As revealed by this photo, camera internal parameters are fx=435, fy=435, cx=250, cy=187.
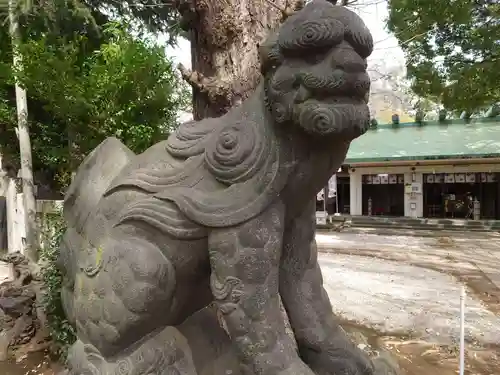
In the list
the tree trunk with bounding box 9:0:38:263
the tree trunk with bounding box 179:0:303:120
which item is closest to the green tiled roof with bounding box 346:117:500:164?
the tree trunk with bounding box 9:0:38:263

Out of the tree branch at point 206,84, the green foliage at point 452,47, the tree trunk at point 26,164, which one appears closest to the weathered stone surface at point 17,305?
the tree trunk at point 26,164

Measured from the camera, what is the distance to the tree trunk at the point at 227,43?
105 inches

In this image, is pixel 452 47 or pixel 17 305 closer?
pixel 17 305

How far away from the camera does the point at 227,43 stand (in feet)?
9.02

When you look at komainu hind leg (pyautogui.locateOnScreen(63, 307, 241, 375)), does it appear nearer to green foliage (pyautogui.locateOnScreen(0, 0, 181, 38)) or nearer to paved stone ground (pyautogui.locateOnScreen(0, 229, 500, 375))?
paved stone ground (pyautogui.locateOnScreen(0, 229, 500, 375))

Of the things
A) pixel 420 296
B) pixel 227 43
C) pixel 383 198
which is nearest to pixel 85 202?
pixel 227 43

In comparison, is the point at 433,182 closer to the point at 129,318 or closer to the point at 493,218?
the point at 493,218

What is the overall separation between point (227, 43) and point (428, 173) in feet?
47.0

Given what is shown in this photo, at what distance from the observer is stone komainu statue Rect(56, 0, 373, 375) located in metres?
1.14

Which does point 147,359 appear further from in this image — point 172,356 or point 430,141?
point 430,141

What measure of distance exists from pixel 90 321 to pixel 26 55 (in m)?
4.07

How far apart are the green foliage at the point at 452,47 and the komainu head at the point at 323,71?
236 inches

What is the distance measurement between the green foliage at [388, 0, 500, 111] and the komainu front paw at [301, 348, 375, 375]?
6.08 metres

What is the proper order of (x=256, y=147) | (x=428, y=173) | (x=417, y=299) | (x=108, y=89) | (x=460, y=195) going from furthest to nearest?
1. (x=460, y=195)
2. (x=428, y=173)
3. (x=417, y=299)
4. (x=108, y=89)
5. (x=256, y=147)
